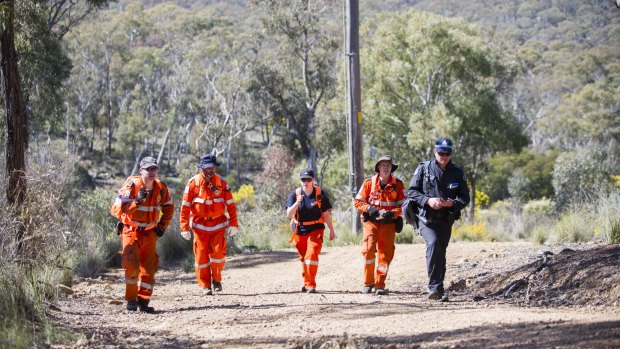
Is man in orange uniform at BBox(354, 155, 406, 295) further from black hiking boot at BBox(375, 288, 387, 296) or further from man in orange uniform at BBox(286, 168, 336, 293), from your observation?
man in orange uniform at BBox(286, 168, 336, 293)

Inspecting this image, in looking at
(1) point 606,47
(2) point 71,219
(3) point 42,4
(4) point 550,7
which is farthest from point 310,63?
(4) point 550,7

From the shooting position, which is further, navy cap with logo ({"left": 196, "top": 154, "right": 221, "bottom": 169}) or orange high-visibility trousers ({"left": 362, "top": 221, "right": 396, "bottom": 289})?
navy cap with logo ({"left": 196, "top": 154, "right": 221, "bottom": 169})

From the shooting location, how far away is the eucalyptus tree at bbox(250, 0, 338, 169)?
37281 mm

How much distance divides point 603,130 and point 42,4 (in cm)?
4746

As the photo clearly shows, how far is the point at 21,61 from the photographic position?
2109cm

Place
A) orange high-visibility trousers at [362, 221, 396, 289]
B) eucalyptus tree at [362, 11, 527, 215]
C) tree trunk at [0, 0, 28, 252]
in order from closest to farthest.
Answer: tree trunk at [0, 0, 28, 252] → orange high-visibility trousers at [362, 221, 396, 289] → eucalyptus tree at [362, 11, 527, 215]

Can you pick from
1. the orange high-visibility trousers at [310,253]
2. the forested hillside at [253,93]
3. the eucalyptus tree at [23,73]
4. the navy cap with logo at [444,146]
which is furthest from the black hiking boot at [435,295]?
the forested hillside at [253,93]

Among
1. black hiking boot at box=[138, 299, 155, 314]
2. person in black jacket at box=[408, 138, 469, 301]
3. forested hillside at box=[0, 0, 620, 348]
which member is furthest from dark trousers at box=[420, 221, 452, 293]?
forested hillside at box=[0, 0, 620, 348]

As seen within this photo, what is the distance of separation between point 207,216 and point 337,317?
298 centimetres

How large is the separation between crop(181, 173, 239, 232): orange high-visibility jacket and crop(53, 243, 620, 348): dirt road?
0.94m

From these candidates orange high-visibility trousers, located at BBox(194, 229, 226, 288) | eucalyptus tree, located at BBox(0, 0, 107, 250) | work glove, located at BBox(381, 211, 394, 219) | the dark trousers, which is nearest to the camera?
the dark trousers

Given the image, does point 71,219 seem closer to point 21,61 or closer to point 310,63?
point 21,61

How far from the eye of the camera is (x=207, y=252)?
33.1ft

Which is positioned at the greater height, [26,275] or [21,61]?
[21,61]
